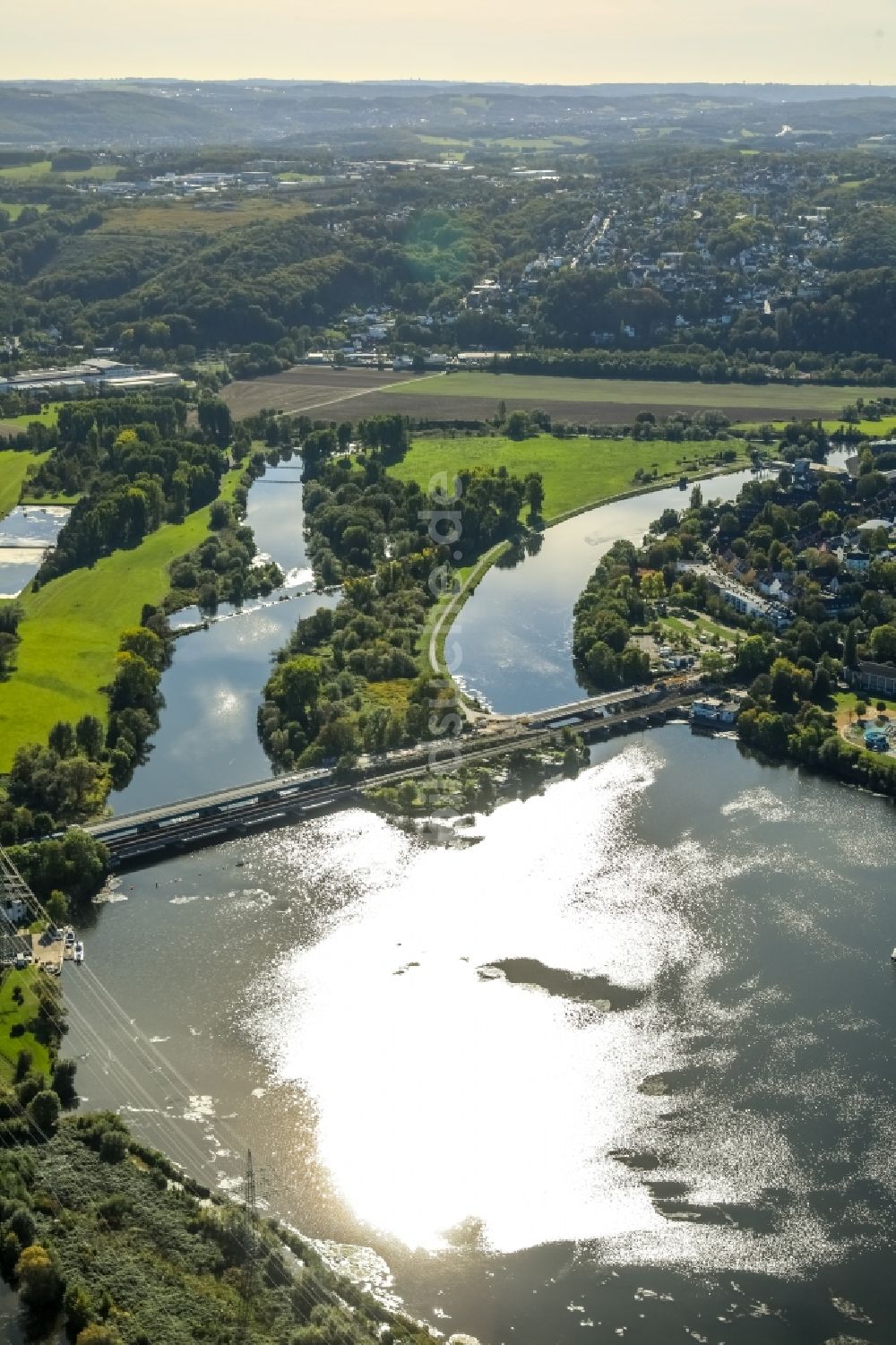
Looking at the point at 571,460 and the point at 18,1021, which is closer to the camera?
the point at 18,1021

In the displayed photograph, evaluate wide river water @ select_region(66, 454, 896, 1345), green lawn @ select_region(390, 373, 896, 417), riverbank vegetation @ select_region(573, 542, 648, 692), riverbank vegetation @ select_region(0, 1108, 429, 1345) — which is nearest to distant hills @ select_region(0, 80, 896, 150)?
green lawn @ select_region(390, 373, 896, 417)

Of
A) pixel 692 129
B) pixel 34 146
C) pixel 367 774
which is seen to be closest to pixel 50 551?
pixel 367 774

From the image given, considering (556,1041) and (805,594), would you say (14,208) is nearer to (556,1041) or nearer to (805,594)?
(805,594)

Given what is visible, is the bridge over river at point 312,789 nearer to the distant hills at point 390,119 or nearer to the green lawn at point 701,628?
the green lawn at point 701,628

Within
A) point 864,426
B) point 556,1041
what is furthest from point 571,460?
point 556,1041

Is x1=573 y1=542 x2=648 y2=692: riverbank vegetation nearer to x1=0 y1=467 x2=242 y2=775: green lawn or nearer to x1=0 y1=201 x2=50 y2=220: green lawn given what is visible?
x1=0 y1=467 x2=242 y2=775: green lawn
